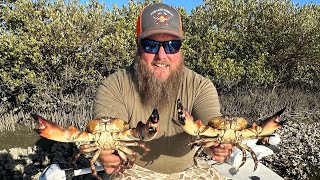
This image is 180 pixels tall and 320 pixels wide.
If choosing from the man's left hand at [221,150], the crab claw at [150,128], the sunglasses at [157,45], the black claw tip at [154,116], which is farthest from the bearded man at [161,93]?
the black claw tip at [154,116]

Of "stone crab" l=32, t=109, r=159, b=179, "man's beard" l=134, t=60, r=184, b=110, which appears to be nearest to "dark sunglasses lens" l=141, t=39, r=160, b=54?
"man's beard" l=134, t=60, r=184, b=110

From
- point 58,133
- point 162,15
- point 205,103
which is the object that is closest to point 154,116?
point 58,133

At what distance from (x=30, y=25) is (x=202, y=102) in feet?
25.7

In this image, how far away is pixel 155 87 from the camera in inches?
146

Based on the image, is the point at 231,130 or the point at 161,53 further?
the point at 161,53

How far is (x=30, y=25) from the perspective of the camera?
998 centimetres

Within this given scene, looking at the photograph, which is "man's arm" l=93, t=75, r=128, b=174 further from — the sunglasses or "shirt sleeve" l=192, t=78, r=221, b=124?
"shirt sleeve" l=192, t=78, r=221, b=124

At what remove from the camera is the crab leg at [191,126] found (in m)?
2.77

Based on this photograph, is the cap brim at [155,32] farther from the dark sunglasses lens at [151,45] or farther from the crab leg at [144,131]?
the crab leg at [144,131]

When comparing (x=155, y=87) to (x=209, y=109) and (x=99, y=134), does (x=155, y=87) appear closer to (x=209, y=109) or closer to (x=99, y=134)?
(x=209, y=109)

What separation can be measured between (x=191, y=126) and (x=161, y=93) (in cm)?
93

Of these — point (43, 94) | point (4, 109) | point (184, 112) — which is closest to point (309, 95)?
point (43, 94)

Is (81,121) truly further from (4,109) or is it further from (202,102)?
(202,102)

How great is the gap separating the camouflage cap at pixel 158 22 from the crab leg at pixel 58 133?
130 cm
